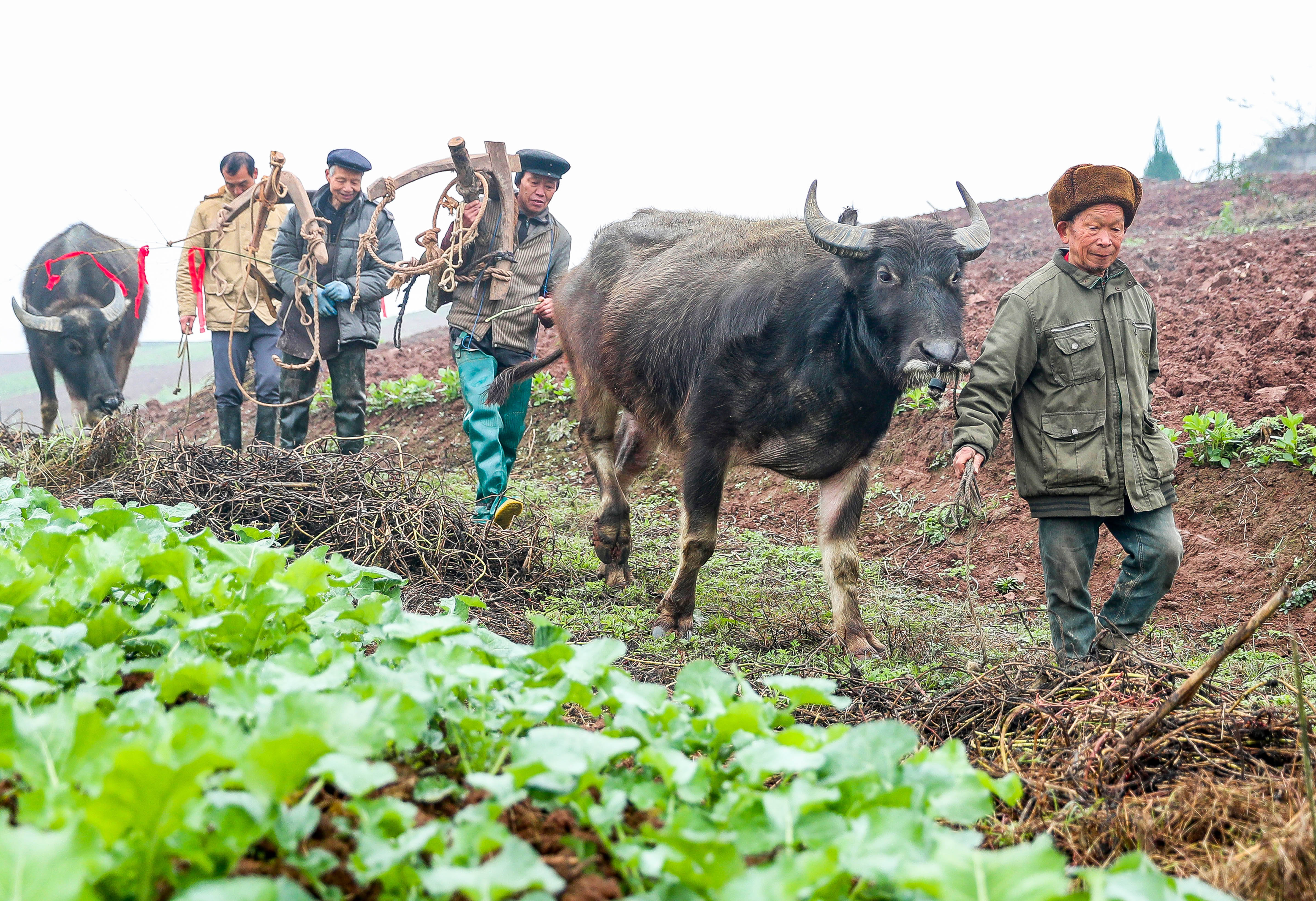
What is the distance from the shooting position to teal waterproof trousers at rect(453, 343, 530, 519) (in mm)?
6289

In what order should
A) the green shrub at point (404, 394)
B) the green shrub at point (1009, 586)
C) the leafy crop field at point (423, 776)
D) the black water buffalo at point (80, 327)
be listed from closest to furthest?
the leafy crop field at point (423, 776)
the green shrub at point (1009, 586)
the black water buffalo at point (80, 327)
the green shrub at point (404, 394)

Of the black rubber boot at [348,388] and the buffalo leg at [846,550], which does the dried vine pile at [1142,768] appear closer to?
the buffalo leg at [846,550]

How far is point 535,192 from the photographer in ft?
21.4

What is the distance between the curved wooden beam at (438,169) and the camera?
6.30 m

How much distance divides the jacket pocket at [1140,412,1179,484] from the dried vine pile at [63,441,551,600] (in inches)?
119

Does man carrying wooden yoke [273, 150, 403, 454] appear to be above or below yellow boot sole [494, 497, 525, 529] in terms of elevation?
above

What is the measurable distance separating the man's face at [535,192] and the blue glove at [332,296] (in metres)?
1.29

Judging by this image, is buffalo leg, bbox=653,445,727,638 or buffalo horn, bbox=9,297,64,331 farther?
buffalo horn, bbox=9,297,64,331

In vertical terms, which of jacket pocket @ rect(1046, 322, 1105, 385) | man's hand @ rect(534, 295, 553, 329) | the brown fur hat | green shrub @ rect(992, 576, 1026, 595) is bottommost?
green shrub @ rect(992, 576, 1026, 595)

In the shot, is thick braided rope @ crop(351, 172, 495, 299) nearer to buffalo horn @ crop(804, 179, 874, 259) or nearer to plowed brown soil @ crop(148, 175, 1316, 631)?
plowed brown soil @ crop(148, 175, 1316, 631)

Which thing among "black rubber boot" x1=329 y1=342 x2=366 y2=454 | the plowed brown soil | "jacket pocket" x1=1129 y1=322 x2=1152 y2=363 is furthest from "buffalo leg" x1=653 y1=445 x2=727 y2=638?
"black rubber boot" x1=329 y1=342 x2=366 y2=454

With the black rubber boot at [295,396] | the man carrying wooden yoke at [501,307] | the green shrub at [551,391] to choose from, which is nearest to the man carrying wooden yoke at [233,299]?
the black rubber boot at [295,396]

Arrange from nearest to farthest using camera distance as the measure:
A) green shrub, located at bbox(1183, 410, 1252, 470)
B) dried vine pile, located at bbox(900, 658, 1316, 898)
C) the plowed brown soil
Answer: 1. dried vine pile, located at bbox(900, 658, 1316, 898)
2. the plowed brown soil
3. green shrub, located at bbox(1183, 410, 1252, 470)

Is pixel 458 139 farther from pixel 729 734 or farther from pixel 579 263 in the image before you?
pixel 729 734
